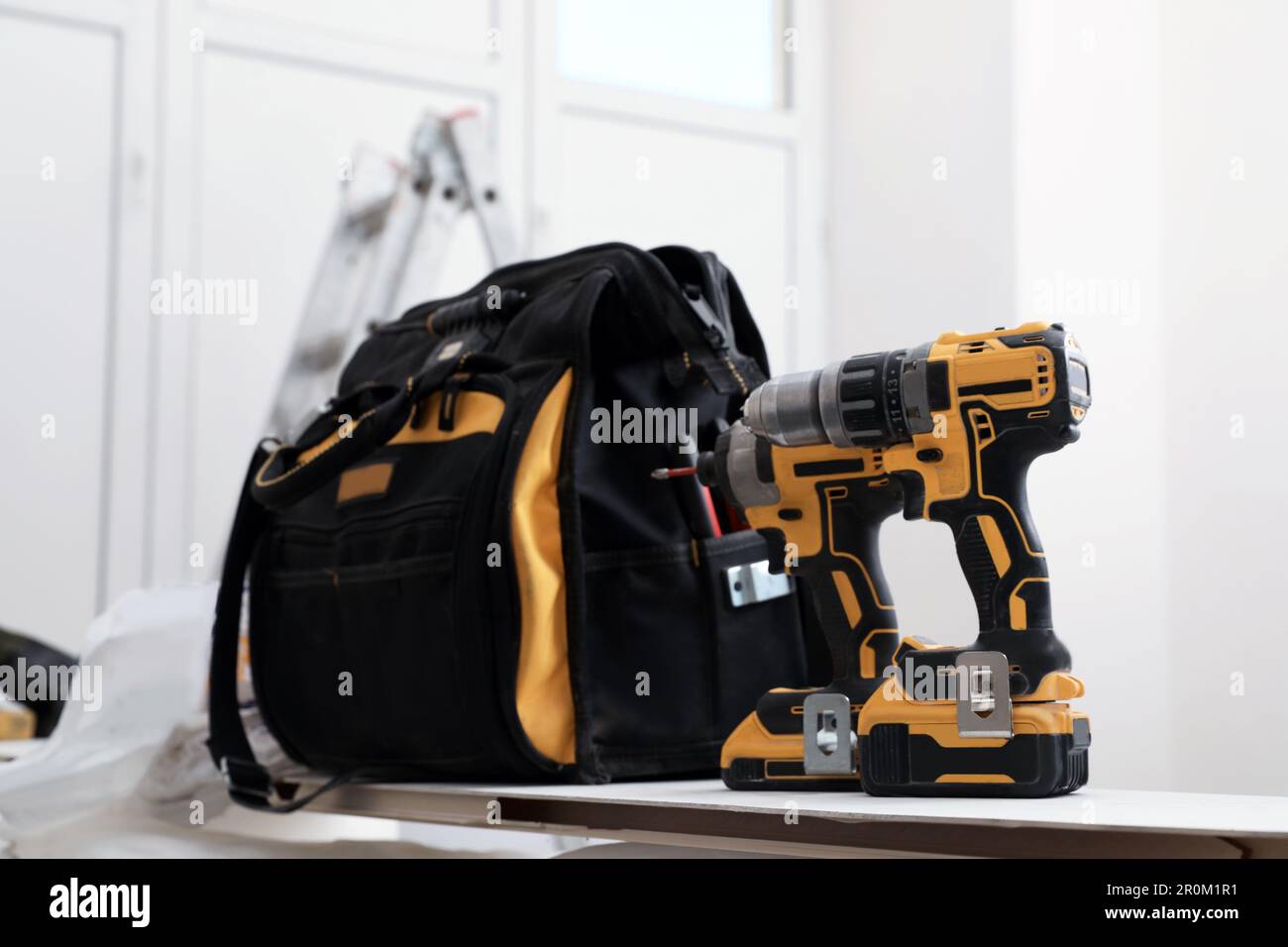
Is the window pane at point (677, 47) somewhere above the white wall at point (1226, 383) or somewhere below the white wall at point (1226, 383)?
above

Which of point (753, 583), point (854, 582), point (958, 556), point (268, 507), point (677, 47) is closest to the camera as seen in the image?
point (958, 556)

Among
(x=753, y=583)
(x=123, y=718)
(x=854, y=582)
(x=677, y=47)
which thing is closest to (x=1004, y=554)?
(x=854, y=582)

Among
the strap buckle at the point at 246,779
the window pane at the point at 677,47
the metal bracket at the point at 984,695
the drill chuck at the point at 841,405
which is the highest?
the window pane at the point at 677,47

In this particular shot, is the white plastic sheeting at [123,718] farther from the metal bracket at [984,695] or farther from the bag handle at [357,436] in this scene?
the metal bracket at [984,695]

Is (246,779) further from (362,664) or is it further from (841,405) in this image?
(841,405)

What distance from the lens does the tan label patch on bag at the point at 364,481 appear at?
1.20m

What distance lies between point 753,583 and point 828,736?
227 mm

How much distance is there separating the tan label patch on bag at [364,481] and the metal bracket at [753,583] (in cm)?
30

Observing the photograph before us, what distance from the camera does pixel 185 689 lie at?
1.47m

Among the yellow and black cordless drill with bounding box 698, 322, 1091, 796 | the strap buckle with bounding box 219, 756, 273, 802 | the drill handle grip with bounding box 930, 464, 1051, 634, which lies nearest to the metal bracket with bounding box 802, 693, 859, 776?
the yellow and black cordless drill with bounding box 698, 322, 1091, 796

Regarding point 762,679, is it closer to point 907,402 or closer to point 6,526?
point 907,402

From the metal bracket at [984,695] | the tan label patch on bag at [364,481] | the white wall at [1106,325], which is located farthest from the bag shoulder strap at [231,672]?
the white wall at [1106,325]

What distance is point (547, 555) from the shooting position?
107 cm
